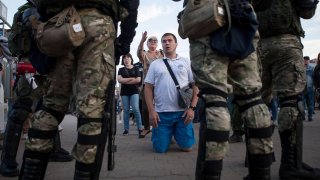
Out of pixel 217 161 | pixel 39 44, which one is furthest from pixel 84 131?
pixel 217 161

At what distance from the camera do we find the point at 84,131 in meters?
2.61

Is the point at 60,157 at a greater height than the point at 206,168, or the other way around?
the point at 206,168

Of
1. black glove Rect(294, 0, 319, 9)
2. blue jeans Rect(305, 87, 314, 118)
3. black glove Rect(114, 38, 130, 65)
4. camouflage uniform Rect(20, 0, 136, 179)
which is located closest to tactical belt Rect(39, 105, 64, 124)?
camouflage uniform Rect(20, 0, 136, 179)

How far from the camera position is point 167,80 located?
6082 mm

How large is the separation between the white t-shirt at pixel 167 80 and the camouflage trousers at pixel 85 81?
10.4 ft

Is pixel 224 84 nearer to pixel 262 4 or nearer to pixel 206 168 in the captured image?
pixel 206 168

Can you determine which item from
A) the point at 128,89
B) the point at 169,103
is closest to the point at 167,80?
the point at 169,103

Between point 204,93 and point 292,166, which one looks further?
point 292,166

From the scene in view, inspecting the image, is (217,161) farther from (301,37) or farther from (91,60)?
(301,37)

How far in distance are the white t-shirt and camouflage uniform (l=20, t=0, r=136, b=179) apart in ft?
10.4

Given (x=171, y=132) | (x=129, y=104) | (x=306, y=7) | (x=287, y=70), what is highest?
(x=306, y=7)

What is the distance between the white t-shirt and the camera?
236 inches

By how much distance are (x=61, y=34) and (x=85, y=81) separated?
35 cm

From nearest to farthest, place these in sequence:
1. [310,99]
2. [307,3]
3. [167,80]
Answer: [307,3], [167,80], [310,99]
